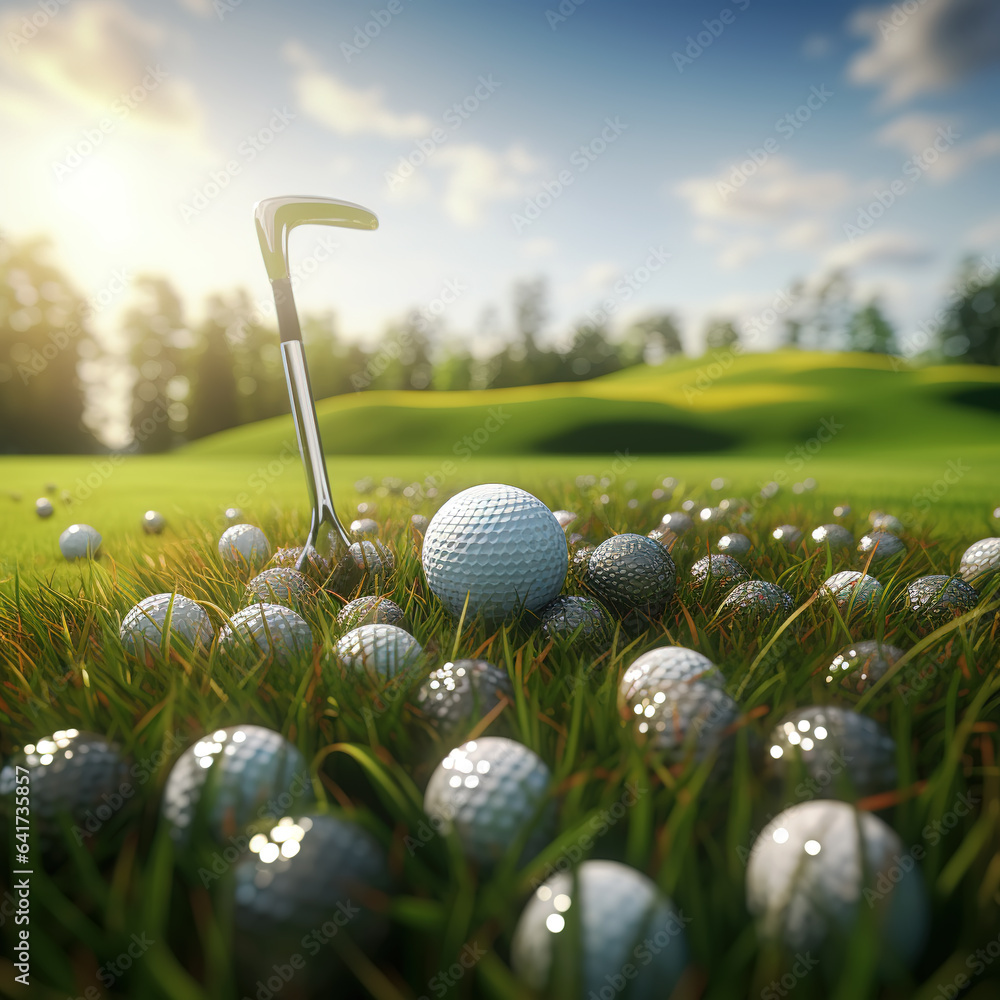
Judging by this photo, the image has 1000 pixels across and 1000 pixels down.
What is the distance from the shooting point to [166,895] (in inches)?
41.2

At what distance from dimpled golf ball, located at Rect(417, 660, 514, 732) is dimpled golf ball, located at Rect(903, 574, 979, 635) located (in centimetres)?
155

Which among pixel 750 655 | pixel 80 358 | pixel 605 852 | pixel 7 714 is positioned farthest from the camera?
pixel 80 358

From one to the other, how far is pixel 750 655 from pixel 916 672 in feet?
1.43

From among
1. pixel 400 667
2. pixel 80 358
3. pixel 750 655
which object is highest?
pixel 80 358

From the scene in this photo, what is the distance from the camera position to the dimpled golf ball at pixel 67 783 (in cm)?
128

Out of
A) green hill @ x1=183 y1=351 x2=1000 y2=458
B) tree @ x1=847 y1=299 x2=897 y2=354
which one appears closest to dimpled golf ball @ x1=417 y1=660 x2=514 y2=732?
green hill @ x1=183 y1=351 x2=1000 y2=458

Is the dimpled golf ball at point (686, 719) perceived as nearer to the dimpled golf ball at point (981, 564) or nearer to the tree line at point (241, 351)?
the dimpled golf ball at point (981, 564)

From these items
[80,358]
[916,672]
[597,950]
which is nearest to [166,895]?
[597,950]

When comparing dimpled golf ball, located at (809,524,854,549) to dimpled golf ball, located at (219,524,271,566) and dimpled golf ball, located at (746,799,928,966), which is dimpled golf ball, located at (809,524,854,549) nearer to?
dimpled golf ball, located at (746,799,928,966)

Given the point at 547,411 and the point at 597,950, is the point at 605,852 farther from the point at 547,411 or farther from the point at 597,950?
the point at 547,411

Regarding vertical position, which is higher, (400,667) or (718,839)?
(400,667)

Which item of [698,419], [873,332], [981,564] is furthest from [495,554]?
[873,332]

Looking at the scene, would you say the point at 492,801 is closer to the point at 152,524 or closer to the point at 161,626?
the point at 161,626

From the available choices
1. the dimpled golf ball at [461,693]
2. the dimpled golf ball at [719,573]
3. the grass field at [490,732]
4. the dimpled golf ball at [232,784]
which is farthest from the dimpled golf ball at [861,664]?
the dimpled golf ball at [232,784]
